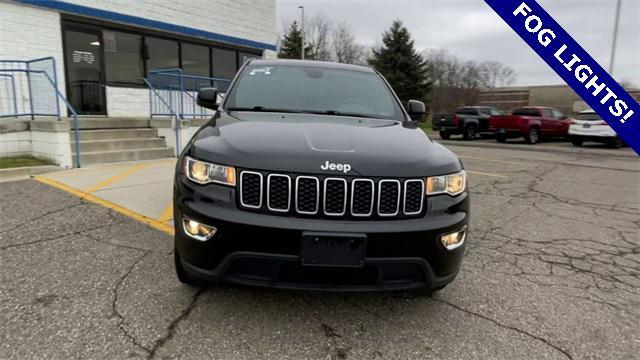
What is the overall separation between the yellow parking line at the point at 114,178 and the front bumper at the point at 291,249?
4278 mm

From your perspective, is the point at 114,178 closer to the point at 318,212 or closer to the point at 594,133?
the point at 318,212

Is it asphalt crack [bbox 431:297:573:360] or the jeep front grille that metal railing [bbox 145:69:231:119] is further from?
asphalt crack [bbox 431:297:573:360]

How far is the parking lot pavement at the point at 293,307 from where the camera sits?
2447mm

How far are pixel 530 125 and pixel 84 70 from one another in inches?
678

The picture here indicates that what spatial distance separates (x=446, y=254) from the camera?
2457mm

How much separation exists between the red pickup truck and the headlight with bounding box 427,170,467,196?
718 inches

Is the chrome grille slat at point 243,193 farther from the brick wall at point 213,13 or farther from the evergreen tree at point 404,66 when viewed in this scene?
the evergreen tree at point 404,66

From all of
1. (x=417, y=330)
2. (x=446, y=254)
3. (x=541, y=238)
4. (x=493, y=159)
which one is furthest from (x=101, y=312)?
(x=493, y=159)

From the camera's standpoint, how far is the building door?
32.6ft

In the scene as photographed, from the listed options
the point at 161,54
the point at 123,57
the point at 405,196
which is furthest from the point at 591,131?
the point at 405,196

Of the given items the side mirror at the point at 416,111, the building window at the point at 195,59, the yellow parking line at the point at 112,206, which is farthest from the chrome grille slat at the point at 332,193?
the building window at the point at 195,59

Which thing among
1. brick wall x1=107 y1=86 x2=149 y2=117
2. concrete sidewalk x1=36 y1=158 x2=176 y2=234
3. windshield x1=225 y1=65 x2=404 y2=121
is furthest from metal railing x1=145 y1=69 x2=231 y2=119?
windshield x1=225 y1=65 x2=404 y2=121

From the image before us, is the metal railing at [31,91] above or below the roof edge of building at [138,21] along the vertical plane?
below

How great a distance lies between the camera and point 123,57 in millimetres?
11062
